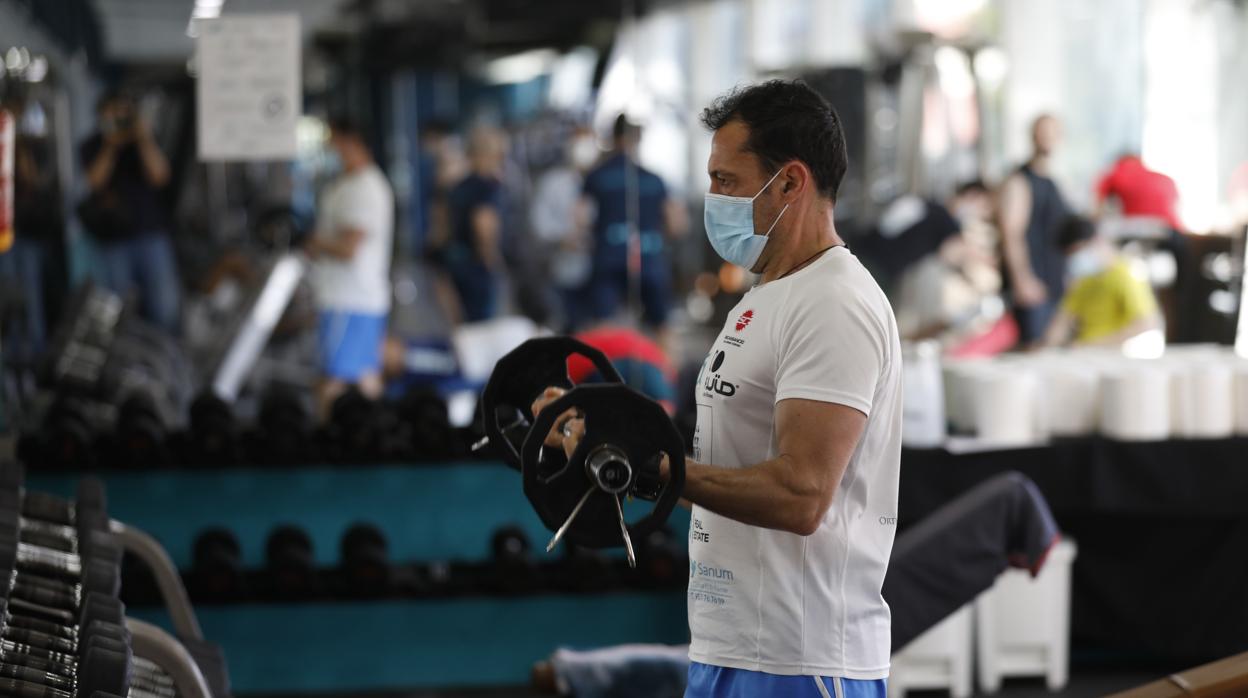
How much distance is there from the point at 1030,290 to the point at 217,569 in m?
4.17

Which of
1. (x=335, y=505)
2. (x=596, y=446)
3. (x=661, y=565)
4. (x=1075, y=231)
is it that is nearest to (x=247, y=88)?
(x=335, y=505)

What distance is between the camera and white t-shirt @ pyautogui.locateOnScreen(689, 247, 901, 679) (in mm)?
1685

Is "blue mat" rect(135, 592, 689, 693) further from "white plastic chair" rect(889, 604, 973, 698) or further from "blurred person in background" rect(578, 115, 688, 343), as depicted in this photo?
"blurred person in background" rect(578, 115, 688, 343)

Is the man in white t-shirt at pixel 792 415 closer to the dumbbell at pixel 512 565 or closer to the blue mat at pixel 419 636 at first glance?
the dumbbell at pixel 512 565

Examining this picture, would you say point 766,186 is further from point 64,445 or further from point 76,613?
point 64,445

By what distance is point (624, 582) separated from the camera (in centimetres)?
435

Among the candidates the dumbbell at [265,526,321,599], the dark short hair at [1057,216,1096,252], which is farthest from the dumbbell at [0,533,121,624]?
the dark short hair at [1057,216,1096,252]

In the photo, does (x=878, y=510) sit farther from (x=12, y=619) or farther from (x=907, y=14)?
(x=907, y=14)

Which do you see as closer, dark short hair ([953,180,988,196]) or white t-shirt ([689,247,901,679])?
white t-shirt ([689,247,901,679])

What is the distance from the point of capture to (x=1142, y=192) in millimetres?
6570

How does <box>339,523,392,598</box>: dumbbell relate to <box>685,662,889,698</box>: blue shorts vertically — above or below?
below

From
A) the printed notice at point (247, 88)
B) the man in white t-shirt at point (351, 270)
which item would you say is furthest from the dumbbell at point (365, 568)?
the printed notice at point (247, 88)

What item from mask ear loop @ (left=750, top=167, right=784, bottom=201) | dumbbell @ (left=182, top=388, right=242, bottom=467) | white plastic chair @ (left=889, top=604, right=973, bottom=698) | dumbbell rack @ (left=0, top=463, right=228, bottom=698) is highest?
mask ear loop @ (left=750, top=167, right=784, bottom=201)

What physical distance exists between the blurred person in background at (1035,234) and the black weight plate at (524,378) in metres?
5.11
